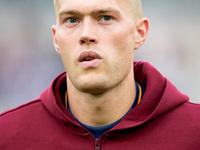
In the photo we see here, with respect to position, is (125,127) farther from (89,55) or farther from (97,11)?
(97,11)

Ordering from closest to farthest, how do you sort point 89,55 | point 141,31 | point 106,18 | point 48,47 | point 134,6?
point 89,55 → point 106,18 → point 134,6 → point 141,31 → point 48,47

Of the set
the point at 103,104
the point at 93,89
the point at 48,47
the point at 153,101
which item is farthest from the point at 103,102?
the point at 48,47

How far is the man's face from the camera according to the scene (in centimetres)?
254

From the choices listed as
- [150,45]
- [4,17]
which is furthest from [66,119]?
[4,17]

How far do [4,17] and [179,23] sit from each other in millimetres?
2714

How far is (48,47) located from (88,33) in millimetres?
4207

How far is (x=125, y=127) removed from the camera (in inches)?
102

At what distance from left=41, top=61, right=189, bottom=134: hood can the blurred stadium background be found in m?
3.52

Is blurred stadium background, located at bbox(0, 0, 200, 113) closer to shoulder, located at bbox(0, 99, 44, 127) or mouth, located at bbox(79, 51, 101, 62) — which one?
shoulder, located at bbox(0, 99, 44, 127)

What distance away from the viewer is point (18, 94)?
640cm

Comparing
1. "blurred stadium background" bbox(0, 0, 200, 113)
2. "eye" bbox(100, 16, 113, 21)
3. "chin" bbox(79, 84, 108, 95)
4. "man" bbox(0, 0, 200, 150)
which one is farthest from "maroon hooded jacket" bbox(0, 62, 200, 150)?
"blurred stadium background" bbox(0, 0, 200, 113)

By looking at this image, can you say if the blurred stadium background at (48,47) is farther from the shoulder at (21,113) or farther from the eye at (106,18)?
the eye at (106,18)

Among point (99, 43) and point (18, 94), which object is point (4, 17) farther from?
point (99, 43)

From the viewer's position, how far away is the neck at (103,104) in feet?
8.86
